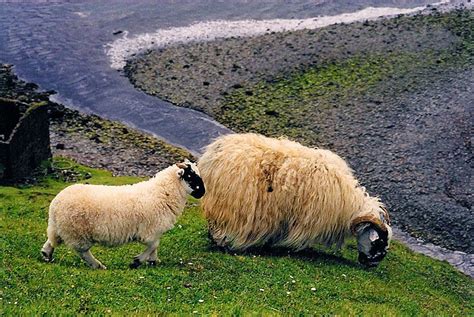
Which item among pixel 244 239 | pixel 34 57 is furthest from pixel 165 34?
pixel 244 239

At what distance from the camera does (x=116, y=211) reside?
11.4 meters

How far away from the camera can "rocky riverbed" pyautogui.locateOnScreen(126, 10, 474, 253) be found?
23281 mm

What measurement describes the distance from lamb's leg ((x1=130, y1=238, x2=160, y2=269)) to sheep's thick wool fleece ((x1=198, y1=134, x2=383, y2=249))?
7.93ft

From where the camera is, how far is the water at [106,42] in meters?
30.4

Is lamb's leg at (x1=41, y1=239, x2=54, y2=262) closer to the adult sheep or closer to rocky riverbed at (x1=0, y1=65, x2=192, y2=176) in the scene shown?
the adult sheep

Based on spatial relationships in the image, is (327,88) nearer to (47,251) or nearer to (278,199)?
(278,199)

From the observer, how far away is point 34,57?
3662 centimetres

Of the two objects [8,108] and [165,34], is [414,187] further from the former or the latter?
[165,34]

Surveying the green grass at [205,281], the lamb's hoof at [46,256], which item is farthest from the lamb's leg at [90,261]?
the lamb's hoof at [46,256]

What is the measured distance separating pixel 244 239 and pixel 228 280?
2327 millimetres

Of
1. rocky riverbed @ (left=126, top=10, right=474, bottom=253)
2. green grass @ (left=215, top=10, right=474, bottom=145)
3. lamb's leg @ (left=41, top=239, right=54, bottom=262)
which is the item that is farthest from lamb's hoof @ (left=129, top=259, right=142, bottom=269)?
green grass @ (left=215, top=10, right=474, bottom=145)

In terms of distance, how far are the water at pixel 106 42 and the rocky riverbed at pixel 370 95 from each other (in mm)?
1423

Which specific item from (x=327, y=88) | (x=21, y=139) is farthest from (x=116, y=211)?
(x=327, y=88)

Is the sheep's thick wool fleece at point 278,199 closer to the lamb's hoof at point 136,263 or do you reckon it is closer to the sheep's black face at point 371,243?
the sheep's black face at point 371,243
